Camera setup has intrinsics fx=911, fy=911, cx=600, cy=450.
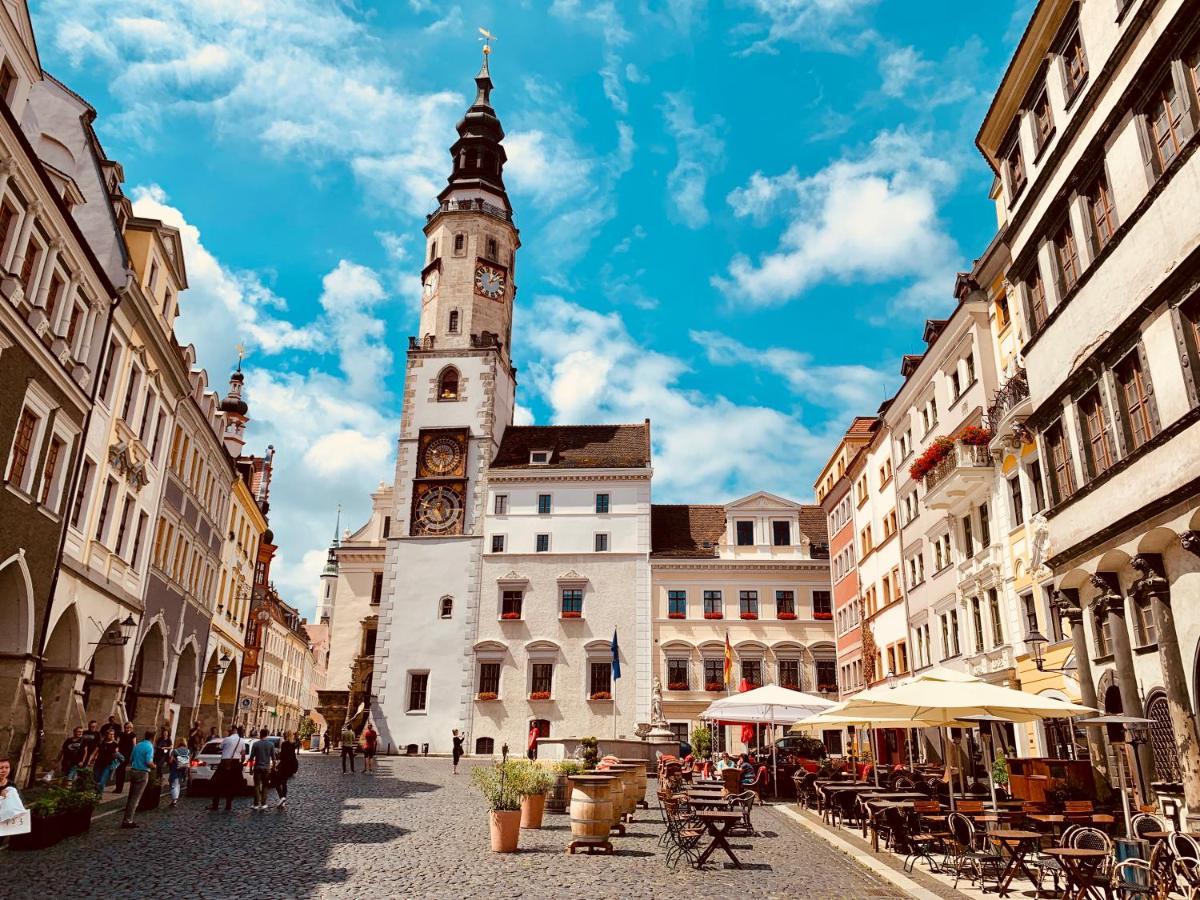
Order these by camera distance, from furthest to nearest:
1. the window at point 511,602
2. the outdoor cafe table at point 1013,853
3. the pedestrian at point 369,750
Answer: the window at point 511,602 → the pedestrian at point 369,750 → the outdoor cafe table at point 1013,853

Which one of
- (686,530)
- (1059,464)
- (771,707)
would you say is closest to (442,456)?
(686,530)

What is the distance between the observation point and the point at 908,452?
34.3m

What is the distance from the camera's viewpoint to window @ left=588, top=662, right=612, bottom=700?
1945 inches

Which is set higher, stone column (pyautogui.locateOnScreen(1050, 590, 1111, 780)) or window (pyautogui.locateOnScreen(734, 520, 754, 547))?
window (pyautogui.locateOnScreen(734, 520, 754, 547))

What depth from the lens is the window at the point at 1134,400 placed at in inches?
563

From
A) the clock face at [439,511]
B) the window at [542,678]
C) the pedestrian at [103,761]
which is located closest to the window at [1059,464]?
the pedestrian at [103,761]

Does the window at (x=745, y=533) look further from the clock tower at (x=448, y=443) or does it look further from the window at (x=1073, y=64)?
the window at (x=1073, y=64)

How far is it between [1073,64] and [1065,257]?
12.2ft

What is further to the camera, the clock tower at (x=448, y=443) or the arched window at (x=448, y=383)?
the arched window at (x=448, y=383)

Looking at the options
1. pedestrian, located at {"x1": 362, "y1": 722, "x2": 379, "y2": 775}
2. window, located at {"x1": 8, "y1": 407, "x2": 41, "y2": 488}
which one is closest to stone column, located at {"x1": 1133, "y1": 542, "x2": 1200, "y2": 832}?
window, located at {"x1": 8, "y1": 407, "x2": 41, "y2": 488}

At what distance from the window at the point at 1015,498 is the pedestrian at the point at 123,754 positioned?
2267 centimetres

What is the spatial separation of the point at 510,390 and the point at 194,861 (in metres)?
49.6

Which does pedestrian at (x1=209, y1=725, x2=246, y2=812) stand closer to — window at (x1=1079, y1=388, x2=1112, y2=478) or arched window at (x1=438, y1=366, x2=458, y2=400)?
window at (x1=1079, y1=388, x2=1112, y2=478)

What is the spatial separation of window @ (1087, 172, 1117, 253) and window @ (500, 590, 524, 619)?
39.8 m
